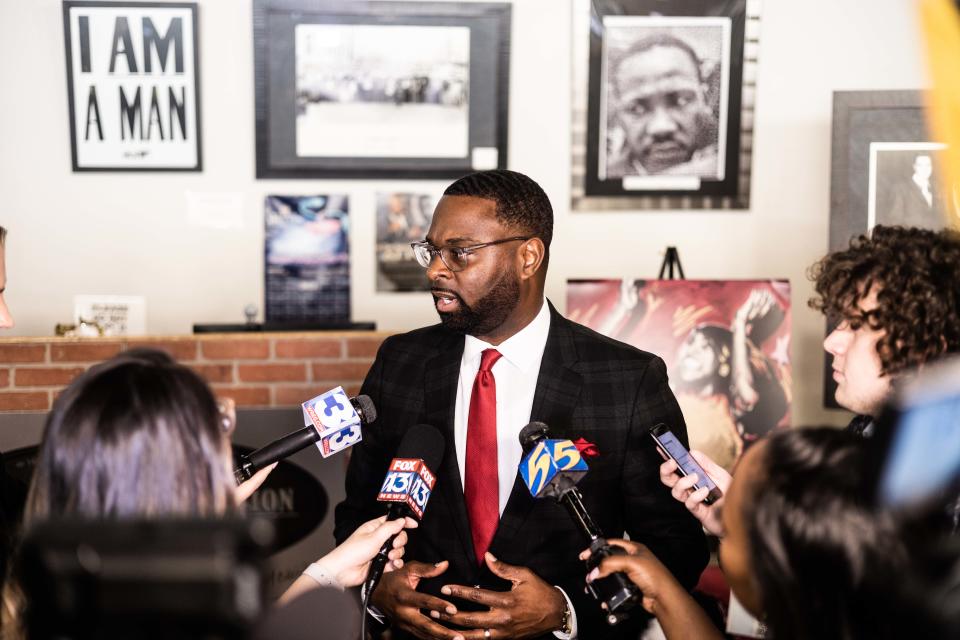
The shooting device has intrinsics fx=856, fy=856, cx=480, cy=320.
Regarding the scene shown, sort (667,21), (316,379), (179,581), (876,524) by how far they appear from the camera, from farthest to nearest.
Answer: (667,21) < (316,379) < (876,524) < (179,581)

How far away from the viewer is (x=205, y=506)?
3.51 feet

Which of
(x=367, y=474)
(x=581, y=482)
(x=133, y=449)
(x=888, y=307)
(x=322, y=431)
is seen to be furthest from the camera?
(x=367, y=474)

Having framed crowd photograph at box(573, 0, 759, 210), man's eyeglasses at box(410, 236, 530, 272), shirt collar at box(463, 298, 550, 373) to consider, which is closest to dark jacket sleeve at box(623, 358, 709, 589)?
shirt collar at box(463, 298, 550, 373)

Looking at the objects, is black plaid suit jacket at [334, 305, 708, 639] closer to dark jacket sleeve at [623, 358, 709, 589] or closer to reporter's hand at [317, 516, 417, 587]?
dark jacket sleeve at [623, 358, 709, 589]

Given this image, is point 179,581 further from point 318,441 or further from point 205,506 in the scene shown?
point 318,441

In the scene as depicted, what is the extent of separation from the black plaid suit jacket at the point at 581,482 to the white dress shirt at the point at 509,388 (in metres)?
0.03

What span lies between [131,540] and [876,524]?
804 mm

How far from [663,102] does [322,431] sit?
7.30 feet

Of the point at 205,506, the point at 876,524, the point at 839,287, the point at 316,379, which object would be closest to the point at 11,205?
the point at 316,379

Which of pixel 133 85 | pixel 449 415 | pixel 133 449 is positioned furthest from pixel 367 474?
pixel 133 85

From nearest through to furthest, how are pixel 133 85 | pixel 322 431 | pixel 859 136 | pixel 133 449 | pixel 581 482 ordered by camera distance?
pixel 133 449
pixel 322 431
pixel 581 482
pixel 859 136
pixel 133 85

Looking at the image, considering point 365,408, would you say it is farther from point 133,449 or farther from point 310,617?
point 310,617

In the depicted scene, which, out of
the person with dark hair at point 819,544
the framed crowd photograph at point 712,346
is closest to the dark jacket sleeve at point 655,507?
the person with dark hair at point 819,544

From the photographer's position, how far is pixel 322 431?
167 centimetres
